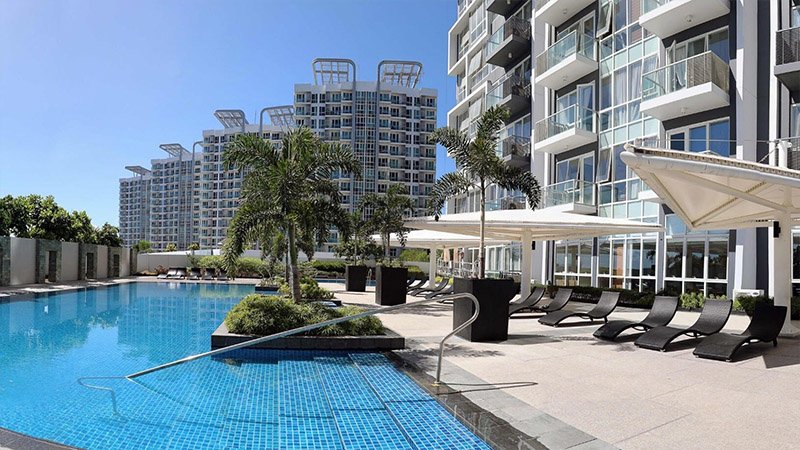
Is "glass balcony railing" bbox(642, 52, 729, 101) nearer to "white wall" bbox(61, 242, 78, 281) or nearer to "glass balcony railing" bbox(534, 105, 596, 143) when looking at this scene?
"glass balcony railing" bbox(534, 105, 596, 143)

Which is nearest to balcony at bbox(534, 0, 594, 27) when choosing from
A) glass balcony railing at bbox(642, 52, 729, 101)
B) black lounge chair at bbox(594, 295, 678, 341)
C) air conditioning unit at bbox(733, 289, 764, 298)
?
glass balcony railing at bbox(642, 52, 729, 101)

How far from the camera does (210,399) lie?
656 centimetres

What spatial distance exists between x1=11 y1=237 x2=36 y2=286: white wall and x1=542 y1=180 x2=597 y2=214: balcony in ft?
83.9

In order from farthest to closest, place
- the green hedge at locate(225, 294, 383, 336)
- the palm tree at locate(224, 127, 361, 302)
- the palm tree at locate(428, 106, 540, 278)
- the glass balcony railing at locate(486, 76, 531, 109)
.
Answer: the glass balcony railing at locate(486, 76, 531, 109) < the palm tree at locate(224, 127, 361, 302) < the palm tree at locate(428, 106, 540, 278) < the green hedge at locate(225, 294, 383, 336)

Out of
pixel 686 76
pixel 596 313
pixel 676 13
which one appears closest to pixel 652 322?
pixel 596 313

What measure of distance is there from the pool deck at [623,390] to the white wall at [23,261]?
2315cm

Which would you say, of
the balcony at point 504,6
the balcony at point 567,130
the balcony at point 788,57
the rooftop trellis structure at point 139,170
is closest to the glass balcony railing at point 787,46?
the balcony at point 788,57

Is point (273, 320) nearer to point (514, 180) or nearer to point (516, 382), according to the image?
point (516, 382)

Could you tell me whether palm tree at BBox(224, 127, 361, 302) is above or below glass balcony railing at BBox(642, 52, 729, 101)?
below

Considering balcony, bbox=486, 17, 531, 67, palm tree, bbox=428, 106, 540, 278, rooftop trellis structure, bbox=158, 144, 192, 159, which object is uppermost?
rooftop trellis structure, bbox=158, 144, 192, 159

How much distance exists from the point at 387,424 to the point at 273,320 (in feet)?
16.3

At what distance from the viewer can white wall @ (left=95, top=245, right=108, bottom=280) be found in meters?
33.2

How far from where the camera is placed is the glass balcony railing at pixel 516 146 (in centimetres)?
2838

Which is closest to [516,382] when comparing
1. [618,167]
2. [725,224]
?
[725,224]
